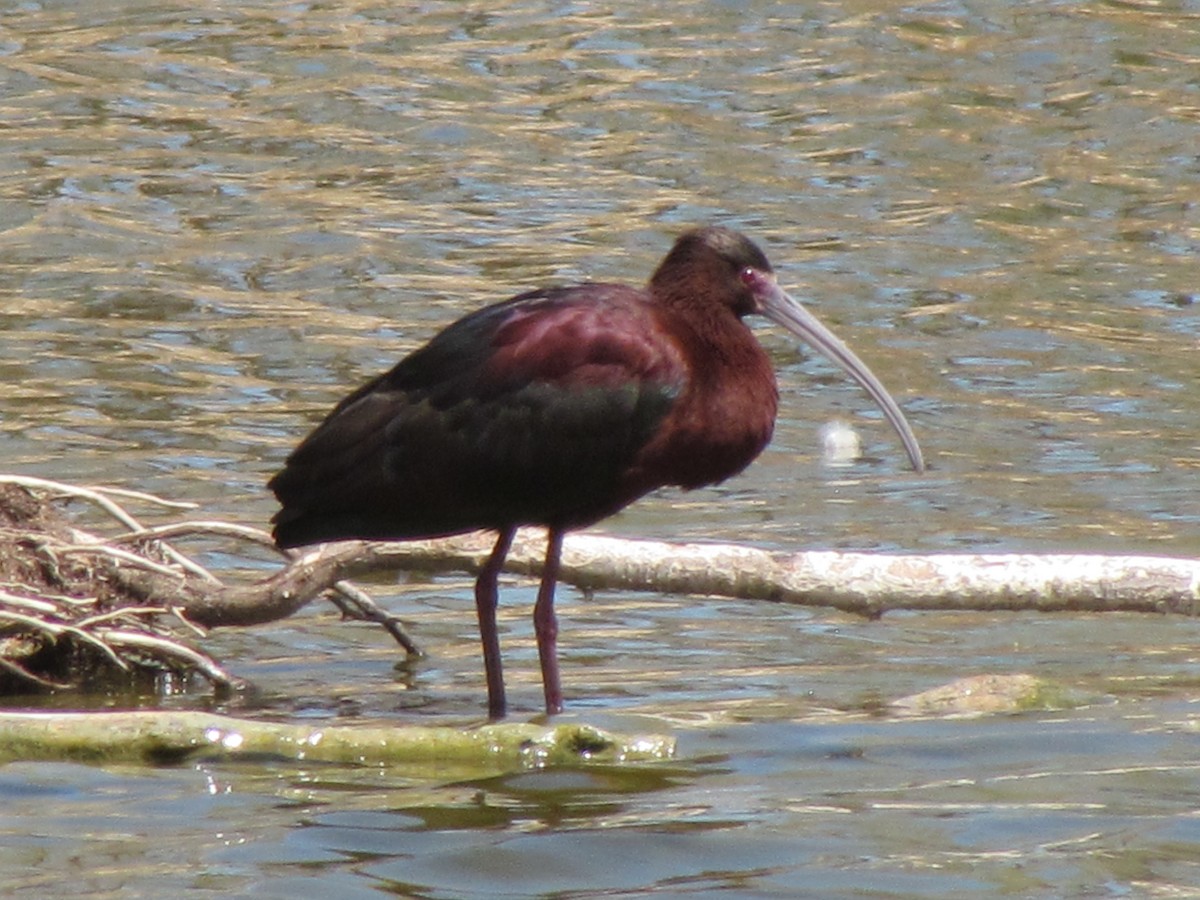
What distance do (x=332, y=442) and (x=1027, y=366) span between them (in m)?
8.32

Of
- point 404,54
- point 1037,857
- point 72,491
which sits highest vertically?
point 404,54

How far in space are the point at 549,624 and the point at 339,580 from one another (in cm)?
82

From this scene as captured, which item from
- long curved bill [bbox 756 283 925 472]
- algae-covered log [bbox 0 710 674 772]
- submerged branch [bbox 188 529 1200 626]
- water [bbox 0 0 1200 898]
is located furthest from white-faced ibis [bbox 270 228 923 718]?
algae-covered log [bbox 0 710 674 772]

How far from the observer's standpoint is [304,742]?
7.13 m

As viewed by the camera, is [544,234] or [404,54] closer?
[544,234]

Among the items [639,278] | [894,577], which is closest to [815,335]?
[894,577]

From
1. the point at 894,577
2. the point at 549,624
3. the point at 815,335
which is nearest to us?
the point at 894,577

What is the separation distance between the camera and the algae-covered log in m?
7.00

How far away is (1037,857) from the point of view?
20.4 feet

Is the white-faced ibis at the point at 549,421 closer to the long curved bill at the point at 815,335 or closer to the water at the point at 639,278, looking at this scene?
the long curved bill at the point at 815,335

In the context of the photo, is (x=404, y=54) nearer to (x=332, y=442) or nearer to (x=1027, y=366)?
(x=1027, y=366)

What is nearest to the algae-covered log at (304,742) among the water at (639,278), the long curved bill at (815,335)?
the water at (639,278)

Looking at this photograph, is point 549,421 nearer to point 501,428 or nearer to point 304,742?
point 501,428

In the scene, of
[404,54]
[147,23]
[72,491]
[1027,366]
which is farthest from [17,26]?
[72,491]
